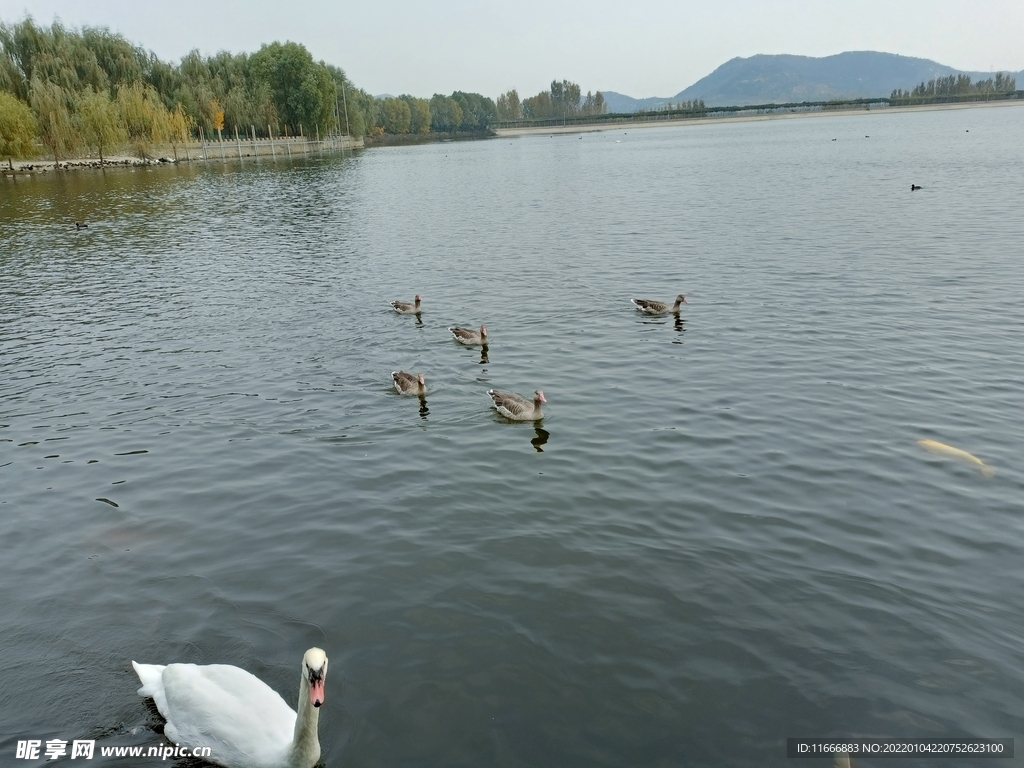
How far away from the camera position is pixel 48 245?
136 ft

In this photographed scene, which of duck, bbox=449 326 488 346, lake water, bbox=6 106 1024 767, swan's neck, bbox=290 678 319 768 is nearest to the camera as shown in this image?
swan's neck, bbox=290 678 319 768

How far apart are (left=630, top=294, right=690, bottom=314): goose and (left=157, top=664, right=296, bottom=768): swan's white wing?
1826cm

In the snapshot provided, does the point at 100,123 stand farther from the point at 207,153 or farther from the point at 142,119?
the point at 207,153

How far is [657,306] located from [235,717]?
1883cm

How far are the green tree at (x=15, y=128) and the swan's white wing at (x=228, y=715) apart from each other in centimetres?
9782

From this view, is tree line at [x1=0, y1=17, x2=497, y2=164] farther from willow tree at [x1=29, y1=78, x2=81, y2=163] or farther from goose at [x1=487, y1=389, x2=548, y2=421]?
goose at [x1=487, y1=389, x2=548, y2=421]

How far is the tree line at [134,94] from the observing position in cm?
9538

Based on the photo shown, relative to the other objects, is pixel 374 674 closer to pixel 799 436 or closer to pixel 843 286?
pixel 799 436

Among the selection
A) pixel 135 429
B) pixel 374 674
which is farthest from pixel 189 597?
pixel 135 429

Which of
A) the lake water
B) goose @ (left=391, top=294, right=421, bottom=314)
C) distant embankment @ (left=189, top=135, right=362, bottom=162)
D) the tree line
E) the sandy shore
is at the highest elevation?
the tree line

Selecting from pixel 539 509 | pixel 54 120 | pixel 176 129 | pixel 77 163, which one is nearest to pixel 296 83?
pixel 176 129

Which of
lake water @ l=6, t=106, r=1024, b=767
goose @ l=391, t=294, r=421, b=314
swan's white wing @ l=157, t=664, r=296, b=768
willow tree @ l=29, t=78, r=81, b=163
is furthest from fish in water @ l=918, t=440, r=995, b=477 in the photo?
willow tree @ l=29, t=78, r=81, b=163

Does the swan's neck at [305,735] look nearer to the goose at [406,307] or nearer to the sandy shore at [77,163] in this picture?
the goose at [406,307]

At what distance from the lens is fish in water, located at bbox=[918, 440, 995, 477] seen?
1322 centimetres
